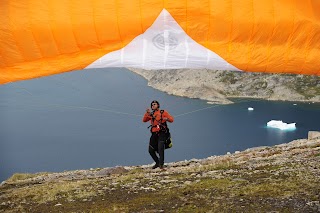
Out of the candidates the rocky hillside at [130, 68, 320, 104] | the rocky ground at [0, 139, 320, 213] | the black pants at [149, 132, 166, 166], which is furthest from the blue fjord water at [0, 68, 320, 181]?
the rocky ground at [0, 139, 320, 213]

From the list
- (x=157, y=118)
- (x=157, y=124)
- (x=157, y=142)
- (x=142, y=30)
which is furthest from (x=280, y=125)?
(x=142, y=30)

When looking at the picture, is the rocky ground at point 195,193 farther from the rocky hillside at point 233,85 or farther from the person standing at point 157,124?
the rocky hillside at point 233,85

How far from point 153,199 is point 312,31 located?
5898mm

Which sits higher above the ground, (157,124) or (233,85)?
(233,85)

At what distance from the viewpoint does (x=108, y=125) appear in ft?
265

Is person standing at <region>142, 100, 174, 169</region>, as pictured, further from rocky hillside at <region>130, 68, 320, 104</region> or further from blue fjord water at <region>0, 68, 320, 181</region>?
rocky hillside at <region>130, 68, 320, 104</region>

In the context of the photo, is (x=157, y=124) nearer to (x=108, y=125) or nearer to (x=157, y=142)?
(x=157, y=142)

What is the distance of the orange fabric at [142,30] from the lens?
7.86 metres

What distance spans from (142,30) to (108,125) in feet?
240

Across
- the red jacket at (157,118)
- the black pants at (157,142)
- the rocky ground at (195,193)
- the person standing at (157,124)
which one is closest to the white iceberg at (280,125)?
the rocky ground at (195,193)

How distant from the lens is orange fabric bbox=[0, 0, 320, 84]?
7.86m

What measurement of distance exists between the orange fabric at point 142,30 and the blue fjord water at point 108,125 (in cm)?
5323

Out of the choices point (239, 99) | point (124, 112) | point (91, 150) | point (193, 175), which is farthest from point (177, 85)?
point (193, 175)

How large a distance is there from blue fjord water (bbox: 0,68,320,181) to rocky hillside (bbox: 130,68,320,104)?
6.35 meters
